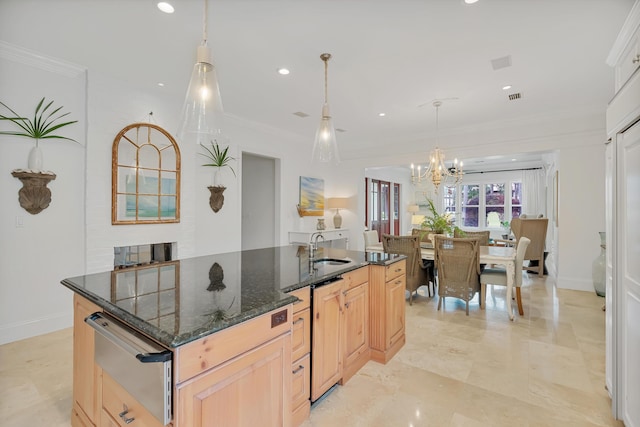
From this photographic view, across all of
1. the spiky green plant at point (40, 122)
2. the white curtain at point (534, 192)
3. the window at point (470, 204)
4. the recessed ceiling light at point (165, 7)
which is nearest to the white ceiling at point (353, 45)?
the recessed ceiling light at point (165, 7)

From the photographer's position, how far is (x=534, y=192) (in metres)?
8.15

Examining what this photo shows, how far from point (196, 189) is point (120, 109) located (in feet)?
4.36

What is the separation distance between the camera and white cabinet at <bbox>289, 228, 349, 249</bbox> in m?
5.73

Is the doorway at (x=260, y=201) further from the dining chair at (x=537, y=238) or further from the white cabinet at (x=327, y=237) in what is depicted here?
the dining chair at (x=537, y=238)

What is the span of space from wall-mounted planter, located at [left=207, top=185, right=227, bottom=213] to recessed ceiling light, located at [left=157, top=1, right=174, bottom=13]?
2.53 meters

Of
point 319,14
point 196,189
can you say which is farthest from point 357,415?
point 196,189

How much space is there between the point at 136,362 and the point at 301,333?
867 millimetres

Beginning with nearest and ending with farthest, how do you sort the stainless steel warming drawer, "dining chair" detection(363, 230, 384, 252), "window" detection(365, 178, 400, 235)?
the stainless steel warming drawer
"dining chair" detection(363, 230, 384, 252)
"window" detection(365, 178, 400, 235)

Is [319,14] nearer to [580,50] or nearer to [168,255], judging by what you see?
[580,50]

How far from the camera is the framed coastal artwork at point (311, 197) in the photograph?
6129 millimetres

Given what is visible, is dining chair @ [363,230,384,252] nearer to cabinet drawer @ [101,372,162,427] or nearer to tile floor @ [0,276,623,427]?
tile floor @ [0,276,623,427]

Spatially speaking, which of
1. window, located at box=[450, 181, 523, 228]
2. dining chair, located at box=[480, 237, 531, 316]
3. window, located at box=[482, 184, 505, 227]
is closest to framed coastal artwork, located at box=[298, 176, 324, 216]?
dining chair, located at box=[480, 237, 531, 316]

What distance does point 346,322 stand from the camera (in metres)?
2.11

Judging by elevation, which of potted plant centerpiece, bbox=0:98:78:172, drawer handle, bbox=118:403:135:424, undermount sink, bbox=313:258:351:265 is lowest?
drawer handle, bbox=118:403:135:424
